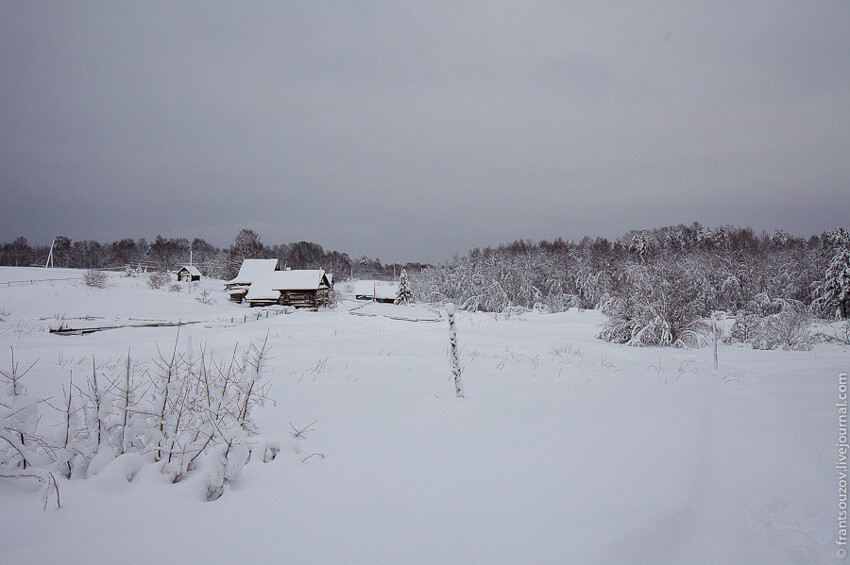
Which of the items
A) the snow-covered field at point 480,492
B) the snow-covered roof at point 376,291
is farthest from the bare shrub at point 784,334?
the snow-covered roof at point 376,291

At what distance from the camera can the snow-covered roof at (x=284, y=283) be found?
40.1 meters

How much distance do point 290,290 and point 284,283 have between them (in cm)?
119

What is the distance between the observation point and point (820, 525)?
222 centimetres

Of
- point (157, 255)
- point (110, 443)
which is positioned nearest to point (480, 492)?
point (110, 443)

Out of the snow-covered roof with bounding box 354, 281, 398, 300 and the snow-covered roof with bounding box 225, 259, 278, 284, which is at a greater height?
the snow-covered roof with bounding box 225, 259, 278, 284

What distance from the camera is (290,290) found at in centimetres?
4038

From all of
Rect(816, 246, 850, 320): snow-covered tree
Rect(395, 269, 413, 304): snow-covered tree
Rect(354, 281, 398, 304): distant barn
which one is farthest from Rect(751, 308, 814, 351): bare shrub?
Rect(354, 281, 398, 304): distant barn

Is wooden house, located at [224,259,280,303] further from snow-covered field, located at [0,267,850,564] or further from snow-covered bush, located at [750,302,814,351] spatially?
snow-covered field, located at [0,267,850,564]

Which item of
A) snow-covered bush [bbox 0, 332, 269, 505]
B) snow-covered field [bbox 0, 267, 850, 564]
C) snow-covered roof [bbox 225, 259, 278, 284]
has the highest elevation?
snow-covered roof [bbox 225, 259, 278, 284]

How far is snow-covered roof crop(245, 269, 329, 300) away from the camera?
40.1 metres

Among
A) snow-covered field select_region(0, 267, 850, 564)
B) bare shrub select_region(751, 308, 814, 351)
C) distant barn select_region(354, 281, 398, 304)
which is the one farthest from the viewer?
distant barn select_region(354, 281, 398, 304)

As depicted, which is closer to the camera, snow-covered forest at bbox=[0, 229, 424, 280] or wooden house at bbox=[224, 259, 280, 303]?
wooden house at bbox=[224, 259, 280, 303]

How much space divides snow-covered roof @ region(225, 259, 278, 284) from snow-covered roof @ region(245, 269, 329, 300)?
247 cm

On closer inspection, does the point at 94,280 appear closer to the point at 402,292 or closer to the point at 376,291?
the point at 402,292
